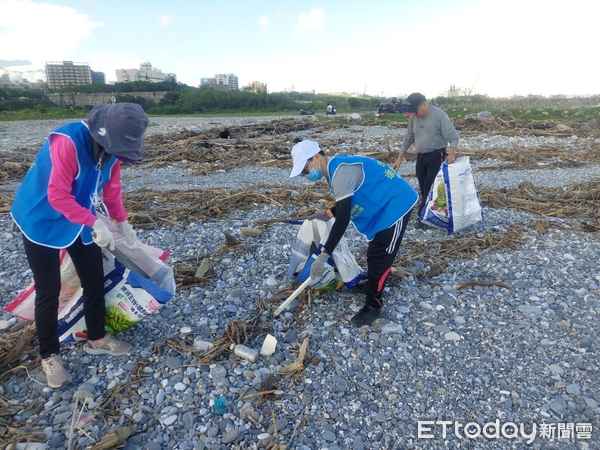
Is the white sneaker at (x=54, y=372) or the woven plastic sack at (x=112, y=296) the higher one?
the woven plastic sack at (x=112, y=296)

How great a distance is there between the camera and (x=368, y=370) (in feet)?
9.44

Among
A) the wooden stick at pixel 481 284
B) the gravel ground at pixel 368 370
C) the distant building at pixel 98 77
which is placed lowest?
the gravel ground at pixel 368 370

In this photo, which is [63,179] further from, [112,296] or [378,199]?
[378,199]

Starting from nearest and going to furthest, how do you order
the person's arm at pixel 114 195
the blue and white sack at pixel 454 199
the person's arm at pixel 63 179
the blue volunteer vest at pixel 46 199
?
the person's arm at pixel 63 179 → the blue volunteer vest at pixel 46 199 → the person's arm at pixel 114 195 → the blue and white sack at pixel 454 199

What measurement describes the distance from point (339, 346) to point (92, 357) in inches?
77.5

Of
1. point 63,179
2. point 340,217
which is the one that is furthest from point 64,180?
point 340,217

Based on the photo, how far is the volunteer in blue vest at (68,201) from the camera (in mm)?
2295

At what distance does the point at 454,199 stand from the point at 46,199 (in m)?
4.73

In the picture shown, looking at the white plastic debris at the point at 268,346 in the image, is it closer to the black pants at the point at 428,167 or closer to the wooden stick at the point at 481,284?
the wooden stick at the point at 481,284

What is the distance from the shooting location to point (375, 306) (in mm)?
3441

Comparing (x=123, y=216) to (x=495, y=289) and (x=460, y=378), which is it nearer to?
(x=460, y=378)

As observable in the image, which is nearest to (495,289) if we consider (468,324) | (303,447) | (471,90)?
(468,324)

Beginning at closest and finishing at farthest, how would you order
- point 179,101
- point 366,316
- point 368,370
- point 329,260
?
point 368,370 < point 366,316 < point 329,260 < point 179,101

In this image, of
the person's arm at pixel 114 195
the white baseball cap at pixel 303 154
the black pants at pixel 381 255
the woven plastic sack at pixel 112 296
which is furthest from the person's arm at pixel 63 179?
the black pants at pixel 381 255
